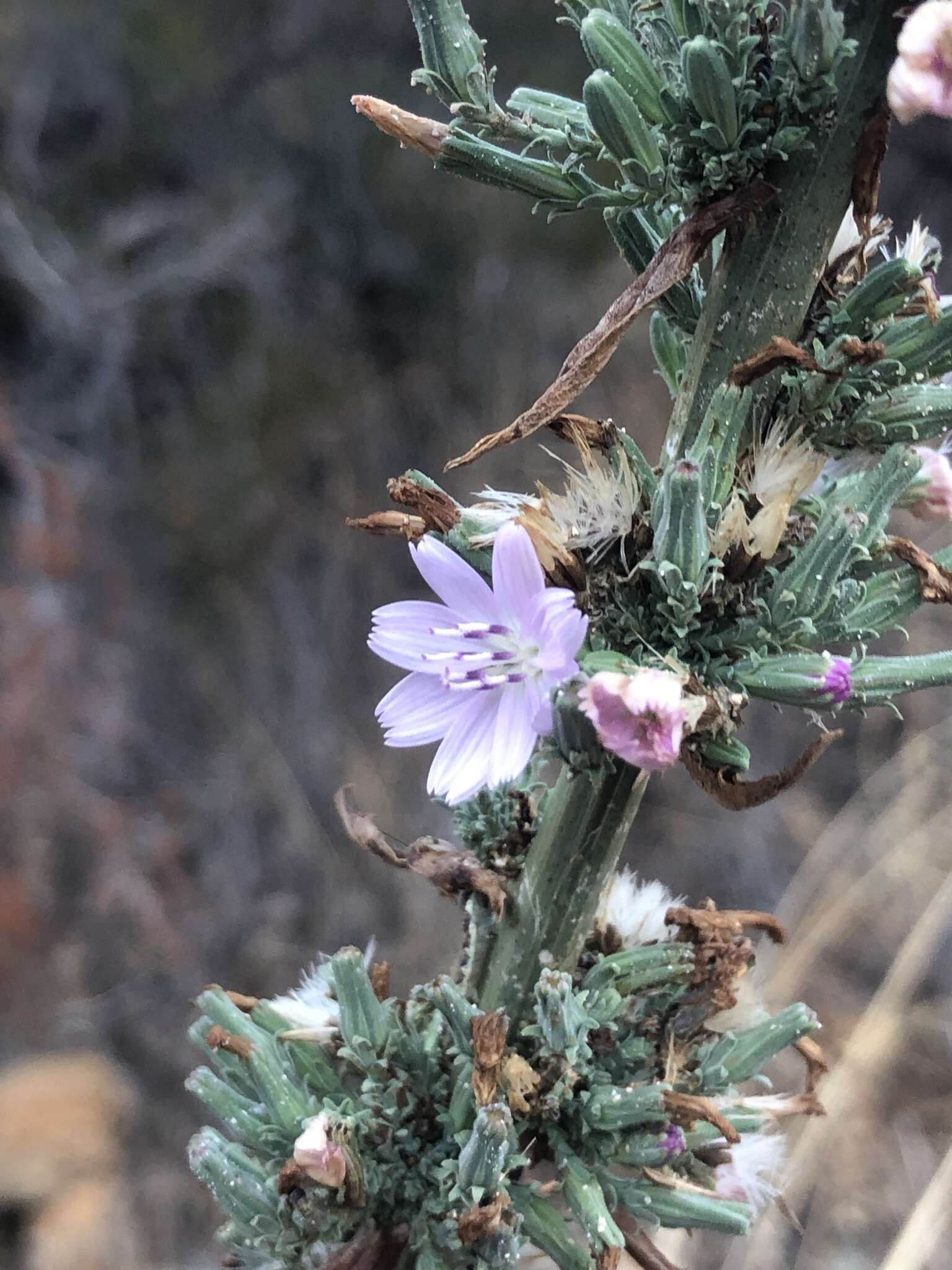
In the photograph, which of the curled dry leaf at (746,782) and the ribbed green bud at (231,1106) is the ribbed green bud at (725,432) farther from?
the ribbed green bud at (231,1106)

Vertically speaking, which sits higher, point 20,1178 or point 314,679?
point 314,679

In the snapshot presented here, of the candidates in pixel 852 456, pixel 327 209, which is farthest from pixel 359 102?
pixel 327 209

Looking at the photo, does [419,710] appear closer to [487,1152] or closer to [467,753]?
[467,753]

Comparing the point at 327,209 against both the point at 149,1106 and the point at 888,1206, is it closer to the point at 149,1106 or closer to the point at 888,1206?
the point at 149,1106

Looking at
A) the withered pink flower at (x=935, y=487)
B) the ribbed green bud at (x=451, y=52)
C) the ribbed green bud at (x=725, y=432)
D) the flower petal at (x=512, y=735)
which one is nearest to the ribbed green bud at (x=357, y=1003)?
the flower petal at (x=512, y=735)

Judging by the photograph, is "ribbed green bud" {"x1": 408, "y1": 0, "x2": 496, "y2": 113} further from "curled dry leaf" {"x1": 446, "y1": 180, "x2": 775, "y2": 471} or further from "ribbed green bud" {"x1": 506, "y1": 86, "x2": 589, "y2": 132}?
"curled dry leaf" {"x1": 446, "y1": 180, "x2": 775, "y2": 471}

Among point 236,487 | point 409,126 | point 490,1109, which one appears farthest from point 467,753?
point 236,487
